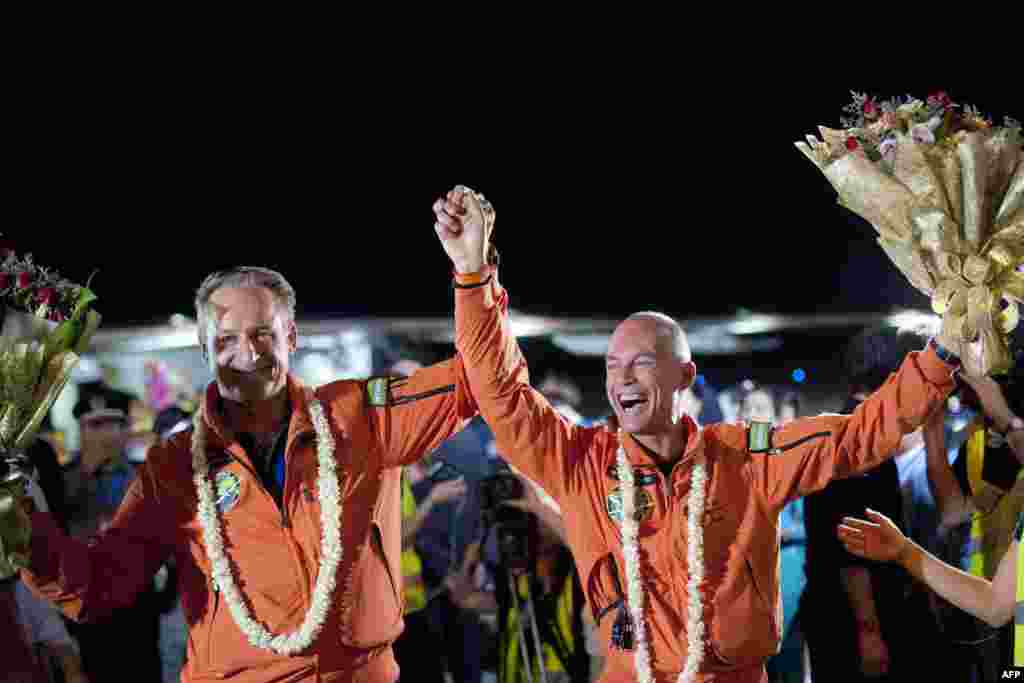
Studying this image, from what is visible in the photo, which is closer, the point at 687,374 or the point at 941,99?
the point at 941,99

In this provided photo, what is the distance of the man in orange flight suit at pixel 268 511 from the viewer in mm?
3693

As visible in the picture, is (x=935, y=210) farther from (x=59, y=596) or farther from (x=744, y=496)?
(x=59, y=596)

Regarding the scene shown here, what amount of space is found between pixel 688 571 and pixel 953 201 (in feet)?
4.76

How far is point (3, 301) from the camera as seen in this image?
12.7 feet

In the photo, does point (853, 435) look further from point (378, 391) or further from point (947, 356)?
point (378, 391)

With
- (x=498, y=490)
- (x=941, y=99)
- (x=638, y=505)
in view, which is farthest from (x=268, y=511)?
(x=498, y=490)

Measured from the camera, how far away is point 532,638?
7062 millimetres

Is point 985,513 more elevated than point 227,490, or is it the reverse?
point 227,490

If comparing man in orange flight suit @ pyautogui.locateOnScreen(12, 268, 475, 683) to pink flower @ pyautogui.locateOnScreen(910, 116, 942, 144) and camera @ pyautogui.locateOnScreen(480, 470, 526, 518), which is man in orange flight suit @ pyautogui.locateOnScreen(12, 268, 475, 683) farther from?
camera @ pyautogui.locateOnScreen(480, 470, 526, 518)

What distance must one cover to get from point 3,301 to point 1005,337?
3.27 metres

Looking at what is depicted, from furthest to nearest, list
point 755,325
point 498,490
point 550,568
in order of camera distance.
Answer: point 755,325
point 550,568
point 498,490

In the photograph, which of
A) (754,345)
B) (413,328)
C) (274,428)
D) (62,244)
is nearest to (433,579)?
(274,428)

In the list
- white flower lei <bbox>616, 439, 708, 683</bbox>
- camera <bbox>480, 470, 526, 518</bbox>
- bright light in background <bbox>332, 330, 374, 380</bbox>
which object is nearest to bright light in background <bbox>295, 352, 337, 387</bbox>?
bright light in background <bbox>332, 330, 374, 380</bbox>

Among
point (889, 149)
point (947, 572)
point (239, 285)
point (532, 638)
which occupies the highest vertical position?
point (889, 149)
